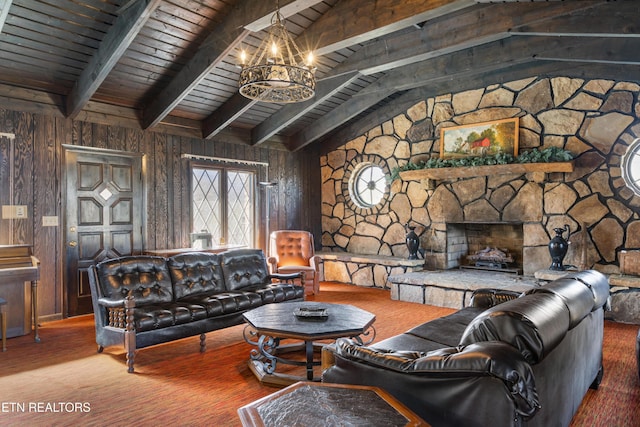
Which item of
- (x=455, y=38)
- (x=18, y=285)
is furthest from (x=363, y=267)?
(x=18, y=285)

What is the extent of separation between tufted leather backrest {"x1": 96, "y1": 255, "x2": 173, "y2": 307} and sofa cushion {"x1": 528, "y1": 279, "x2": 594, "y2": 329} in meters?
3.23

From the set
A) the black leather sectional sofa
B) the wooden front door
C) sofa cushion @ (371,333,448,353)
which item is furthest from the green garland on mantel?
the wooden front door

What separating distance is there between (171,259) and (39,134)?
2.27 meters

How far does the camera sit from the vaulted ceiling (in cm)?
402

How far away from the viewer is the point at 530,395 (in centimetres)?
157

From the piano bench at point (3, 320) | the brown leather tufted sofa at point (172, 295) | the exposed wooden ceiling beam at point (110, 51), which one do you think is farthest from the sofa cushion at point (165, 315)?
the exposed wooden ceiling beam at point (110, 51)

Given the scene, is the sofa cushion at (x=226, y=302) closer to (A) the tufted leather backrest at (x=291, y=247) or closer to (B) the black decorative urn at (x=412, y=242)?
(A) the tufted leather backrest at (x=291, y=247)

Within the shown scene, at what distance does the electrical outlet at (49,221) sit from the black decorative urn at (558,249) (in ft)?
20.1

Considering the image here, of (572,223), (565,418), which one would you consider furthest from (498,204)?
(565,418)

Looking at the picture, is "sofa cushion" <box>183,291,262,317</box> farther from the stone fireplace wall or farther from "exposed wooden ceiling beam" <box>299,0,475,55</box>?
the stone fireplace wall

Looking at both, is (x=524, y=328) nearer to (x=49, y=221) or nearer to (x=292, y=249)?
(x=49, y=221)

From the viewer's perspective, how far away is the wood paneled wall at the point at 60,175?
4.80 m

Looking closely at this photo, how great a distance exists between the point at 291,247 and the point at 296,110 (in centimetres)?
217

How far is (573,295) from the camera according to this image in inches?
97.0
